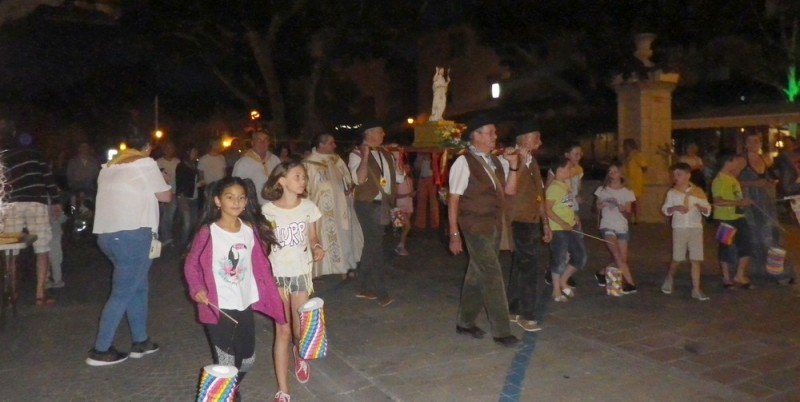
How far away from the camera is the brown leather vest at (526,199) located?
6922 mm

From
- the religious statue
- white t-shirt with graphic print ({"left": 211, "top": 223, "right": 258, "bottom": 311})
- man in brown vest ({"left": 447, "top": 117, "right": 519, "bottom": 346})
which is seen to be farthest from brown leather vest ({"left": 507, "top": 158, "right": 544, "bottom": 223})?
the religious statue

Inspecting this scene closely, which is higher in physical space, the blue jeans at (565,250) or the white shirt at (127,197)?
the white shirt at (127,197)

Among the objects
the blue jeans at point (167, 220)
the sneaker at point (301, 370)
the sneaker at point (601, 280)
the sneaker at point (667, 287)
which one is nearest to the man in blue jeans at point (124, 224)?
the sneaker at point (301, 370)

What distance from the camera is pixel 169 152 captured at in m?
13.4

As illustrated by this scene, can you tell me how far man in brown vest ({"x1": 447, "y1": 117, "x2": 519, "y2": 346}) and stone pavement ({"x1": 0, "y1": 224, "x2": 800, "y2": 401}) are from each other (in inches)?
13.8

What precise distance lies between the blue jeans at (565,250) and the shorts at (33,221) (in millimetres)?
5073

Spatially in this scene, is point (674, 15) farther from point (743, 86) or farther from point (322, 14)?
point (322, 14)

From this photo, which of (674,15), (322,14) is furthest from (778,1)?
(322,14)

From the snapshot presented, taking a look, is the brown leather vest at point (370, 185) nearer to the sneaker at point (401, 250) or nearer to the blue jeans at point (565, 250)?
the blue jeans at point (565, 250)

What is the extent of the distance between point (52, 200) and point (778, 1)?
828 inches

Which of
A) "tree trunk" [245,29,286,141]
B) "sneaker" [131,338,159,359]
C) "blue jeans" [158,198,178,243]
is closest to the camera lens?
"sneaker" [131,338,159,359]

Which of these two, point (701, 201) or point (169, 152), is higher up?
point (169, 152)

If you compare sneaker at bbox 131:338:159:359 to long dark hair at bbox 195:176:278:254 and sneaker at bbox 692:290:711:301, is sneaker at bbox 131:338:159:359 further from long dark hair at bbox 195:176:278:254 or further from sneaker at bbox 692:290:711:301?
sneaker at bbox 692:290:711:301

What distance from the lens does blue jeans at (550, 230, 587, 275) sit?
808 centimetres
